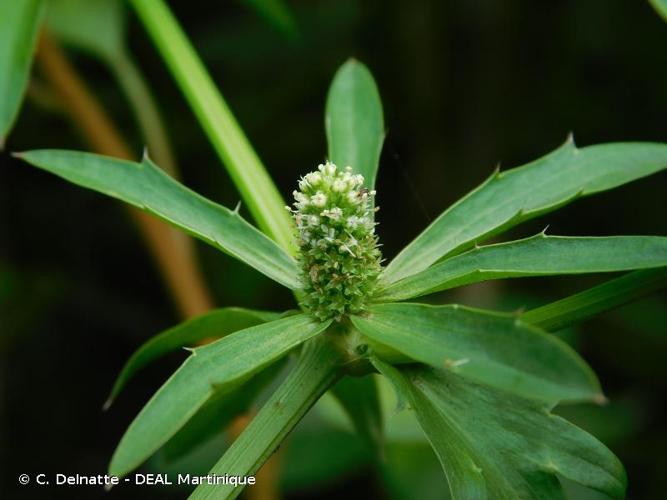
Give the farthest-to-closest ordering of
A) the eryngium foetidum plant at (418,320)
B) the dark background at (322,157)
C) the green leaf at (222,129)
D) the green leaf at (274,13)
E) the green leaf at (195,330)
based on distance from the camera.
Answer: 1. the dark background at (322,157)
2. the green leaf at (274,13)
3. the green leaf at (222,129)
4. the green leaf at (195,330)
5. the eryngium foetidum plant at (418,320)

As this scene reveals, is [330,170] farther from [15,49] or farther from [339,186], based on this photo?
[15,49]

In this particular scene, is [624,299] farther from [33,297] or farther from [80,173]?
[33,297]

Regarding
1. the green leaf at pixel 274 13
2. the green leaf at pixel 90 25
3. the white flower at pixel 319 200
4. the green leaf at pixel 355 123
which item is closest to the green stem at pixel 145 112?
the green leaf at pixel 90 25

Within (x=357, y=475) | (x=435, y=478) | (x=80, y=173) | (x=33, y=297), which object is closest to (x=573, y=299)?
(x=80, y=173)

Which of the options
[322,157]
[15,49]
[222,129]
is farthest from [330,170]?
[322,157]

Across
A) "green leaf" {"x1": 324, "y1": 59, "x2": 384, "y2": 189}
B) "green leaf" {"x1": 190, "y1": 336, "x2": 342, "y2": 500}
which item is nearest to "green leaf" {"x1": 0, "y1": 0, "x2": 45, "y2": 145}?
"green leaf" {"x1": 324, "y1": 59, "x2": 384, "y2": 189}

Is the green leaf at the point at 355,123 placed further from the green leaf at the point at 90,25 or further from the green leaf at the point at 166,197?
the green leaf at the point at 90,25
